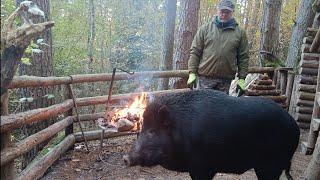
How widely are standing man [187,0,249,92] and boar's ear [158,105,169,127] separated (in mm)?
1932

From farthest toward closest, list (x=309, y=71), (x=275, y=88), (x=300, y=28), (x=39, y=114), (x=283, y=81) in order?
(x=300, y=28), (x=283, y=81), (x=275, y=88), (x=309, y=71), (x=39, y=114)

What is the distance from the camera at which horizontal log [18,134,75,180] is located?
4.28 metres

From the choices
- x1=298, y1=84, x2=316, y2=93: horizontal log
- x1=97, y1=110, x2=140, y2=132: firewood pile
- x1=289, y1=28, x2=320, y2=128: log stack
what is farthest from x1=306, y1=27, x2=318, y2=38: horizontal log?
x1=97, y1=110, x2=140, y2=132: firewood pile

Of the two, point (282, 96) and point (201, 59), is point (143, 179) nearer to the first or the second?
point (201, 59)

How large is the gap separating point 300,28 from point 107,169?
6967 mm

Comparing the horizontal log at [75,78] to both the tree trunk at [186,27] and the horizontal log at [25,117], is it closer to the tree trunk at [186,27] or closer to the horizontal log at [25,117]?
the horizontal log at [25,117]

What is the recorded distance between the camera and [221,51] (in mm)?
5344

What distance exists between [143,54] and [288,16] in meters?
9.97

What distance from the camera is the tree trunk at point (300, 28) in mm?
9820

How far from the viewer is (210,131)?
3463mm

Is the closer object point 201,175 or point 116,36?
point 201,175

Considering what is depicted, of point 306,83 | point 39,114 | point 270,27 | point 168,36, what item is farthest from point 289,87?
point 39,114

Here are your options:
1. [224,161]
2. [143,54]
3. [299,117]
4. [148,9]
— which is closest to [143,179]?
[224,161]

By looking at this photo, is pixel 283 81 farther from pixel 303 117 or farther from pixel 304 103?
pixel 303 117
